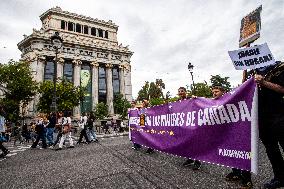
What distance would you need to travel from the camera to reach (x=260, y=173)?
4.54 meters

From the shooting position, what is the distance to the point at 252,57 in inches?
154

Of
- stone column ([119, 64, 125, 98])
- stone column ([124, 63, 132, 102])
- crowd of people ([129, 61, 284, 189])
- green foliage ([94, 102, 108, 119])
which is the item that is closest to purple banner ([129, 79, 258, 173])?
crowd of people ([129, 61, 284, 189])

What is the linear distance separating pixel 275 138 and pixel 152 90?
75924 millimetres

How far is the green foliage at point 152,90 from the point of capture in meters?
77.8

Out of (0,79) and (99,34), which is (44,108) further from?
(99,34)

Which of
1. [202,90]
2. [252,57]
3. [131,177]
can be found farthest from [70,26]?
[252,57]

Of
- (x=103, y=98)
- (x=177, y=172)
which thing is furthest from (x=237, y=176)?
(x=103, y=98)

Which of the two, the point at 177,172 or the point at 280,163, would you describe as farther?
the point at 177,172

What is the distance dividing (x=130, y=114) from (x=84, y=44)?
167ft

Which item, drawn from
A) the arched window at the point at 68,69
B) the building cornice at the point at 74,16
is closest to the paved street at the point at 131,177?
the arched window at the point at 68,69

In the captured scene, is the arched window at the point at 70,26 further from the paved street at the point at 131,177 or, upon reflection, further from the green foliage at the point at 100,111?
the paved street at the point at 131,177

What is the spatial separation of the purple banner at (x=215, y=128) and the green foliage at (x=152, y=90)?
69.7 meters

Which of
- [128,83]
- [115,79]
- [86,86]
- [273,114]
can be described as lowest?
[273,114]

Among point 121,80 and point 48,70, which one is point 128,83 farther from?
point 48,70
